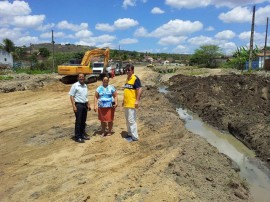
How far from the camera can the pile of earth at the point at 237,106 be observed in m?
12.0

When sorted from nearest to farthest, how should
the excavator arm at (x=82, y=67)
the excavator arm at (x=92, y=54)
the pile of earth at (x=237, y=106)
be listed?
the pile of earth at (x=237, y=106), the excavator arm at (x=82, y=67), the excavator arm at (x=92, y=54)

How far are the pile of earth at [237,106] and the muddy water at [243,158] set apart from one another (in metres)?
0.28

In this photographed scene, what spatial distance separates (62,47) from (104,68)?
347 ft

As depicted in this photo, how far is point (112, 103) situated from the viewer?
949 centimetres

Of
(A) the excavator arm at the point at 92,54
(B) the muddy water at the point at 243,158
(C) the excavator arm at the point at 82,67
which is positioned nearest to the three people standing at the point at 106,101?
(B) the muddy water at the point at 243,158

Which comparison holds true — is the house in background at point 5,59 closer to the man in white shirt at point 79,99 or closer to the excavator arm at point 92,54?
the excavator arm at point 92,54

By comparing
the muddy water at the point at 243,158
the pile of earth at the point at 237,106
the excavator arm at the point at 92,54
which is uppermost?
the excavator arm at the point at 92,54

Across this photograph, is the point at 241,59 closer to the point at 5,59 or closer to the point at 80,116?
the point at 5,59

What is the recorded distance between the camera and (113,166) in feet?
25.2

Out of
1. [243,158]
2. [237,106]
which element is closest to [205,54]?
[237,106]

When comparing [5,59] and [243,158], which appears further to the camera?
[5,59]

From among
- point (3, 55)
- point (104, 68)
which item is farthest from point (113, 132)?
point (3, 55)

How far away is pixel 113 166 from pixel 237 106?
11.8 meters

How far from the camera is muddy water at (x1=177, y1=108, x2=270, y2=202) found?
8.23 m
